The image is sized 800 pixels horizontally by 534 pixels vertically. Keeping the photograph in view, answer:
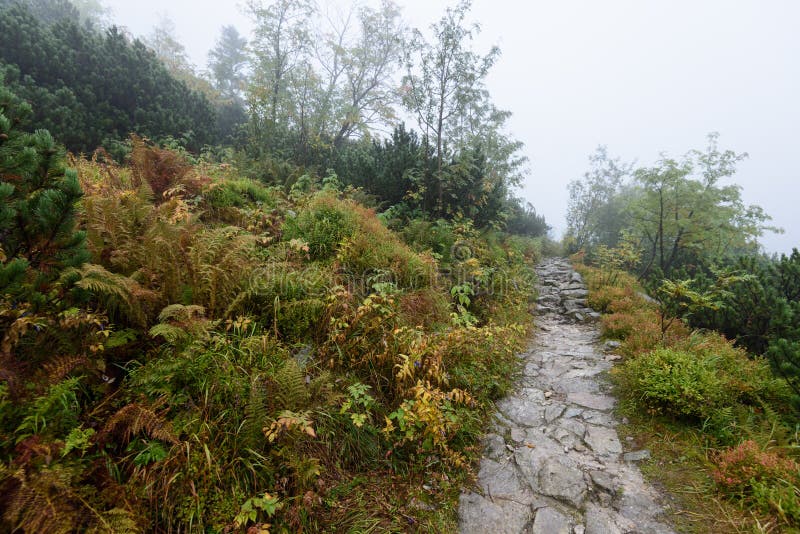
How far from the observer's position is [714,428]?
138 inches

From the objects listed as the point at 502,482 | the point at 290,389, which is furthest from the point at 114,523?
the point at 502,482

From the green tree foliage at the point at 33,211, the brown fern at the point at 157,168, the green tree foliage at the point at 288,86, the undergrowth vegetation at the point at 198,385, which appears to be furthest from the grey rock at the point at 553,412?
the green tree foliage at the point at 288,86

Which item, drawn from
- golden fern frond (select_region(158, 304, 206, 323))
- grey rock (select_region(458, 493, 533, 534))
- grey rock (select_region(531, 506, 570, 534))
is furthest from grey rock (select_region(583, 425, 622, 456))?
golden fern frond (select_region(158, 304, 206, 323))

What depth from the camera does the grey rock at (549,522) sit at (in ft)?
8.51

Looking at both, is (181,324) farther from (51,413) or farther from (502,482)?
(502,482)

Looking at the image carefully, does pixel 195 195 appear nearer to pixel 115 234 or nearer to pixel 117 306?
pixel 115 234

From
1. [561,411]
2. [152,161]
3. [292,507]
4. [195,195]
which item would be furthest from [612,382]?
[152,161]

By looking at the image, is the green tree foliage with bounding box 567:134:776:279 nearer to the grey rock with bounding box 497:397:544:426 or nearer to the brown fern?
the grey rock with bounding box 497:397:544:426

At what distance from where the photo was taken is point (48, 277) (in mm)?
2453

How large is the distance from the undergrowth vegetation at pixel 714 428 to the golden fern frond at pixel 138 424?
3970mm

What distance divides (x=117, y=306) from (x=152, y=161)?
4198 mm

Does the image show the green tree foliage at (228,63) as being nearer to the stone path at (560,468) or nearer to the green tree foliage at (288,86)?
the green tree foliage at (288,86)

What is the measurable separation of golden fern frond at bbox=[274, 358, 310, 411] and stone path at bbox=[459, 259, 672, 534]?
5.51 ft

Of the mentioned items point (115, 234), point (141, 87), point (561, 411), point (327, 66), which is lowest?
point (561, 411)
